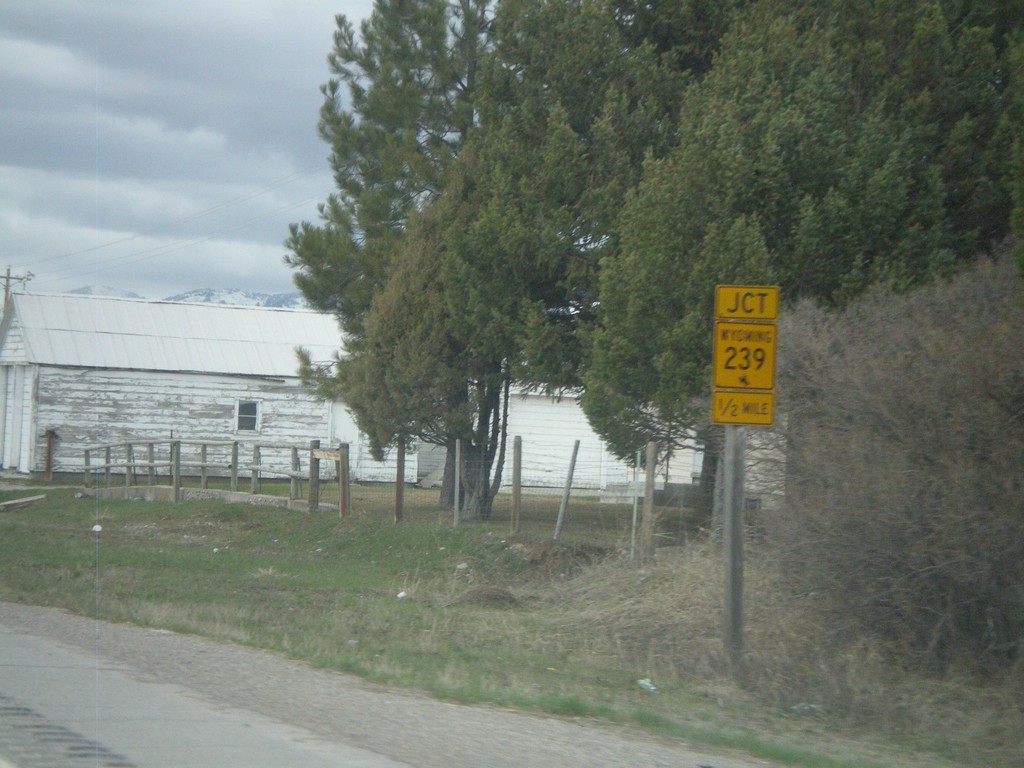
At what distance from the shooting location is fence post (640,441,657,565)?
571 inches

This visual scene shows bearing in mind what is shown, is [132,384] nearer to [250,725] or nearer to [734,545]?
[734,545]

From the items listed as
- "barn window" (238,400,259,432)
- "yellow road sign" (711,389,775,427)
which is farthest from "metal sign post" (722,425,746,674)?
"barn window" (238,400,259,432)

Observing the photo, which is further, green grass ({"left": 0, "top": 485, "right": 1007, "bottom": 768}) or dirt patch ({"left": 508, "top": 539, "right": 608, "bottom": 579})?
dirt patch ({"left": 508, "top": 539, "right": 608, "bottom": 579})

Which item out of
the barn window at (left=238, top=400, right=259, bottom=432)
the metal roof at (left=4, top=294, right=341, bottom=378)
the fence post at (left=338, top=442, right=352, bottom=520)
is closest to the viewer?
the fence post at (left=338, top=442, right=352, bottom=520)

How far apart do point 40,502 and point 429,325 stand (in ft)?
40.9

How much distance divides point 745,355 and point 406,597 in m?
7.23

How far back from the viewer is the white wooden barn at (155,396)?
34.5 m

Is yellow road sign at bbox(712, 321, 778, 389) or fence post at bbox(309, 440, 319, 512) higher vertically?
yellow road sign at bbox(712, 321, 778, 389)

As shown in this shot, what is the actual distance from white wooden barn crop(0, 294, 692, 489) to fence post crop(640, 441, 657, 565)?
60.9 feet

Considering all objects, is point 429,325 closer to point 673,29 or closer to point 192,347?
point 673,29

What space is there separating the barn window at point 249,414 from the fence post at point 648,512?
24104mm

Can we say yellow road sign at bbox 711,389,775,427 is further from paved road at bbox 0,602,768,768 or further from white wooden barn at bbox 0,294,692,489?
white wooden barn at bbox 0,294,692,489

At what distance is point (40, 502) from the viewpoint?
26.5 m

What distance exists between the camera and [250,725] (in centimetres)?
640
